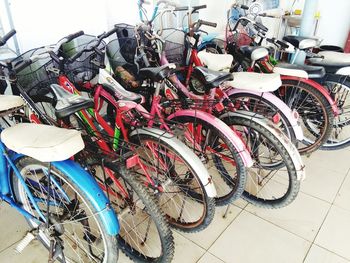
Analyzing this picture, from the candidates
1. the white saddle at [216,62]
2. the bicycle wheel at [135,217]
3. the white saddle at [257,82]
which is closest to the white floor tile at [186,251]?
the bicycle wheel at [135,217]

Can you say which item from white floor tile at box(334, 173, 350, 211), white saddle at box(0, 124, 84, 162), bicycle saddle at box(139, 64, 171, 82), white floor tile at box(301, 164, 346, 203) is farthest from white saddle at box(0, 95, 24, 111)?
white floor tile at box(334, 173, 350, 211)

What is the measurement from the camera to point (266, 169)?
2115mm

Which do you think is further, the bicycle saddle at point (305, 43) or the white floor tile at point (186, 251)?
the bicycle saddle at point (305, 43)

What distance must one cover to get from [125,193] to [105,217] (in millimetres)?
302

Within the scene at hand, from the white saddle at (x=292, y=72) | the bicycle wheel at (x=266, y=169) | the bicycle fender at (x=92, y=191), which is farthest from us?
the white saddle at (x=292, y=72)

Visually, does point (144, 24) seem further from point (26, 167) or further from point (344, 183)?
point (344, 183)

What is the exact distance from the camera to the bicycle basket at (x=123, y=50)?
6.63 ft

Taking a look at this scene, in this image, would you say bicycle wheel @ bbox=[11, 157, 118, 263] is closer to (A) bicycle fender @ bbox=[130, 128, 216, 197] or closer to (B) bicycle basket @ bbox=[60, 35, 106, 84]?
(A) bicycle fender @ bbox=[130, 128, 216, 197]

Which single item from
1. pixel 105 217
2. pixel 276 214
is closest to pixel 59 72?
pixel 105 217

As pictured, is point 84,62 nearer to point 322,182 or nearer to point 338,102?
point 322,182

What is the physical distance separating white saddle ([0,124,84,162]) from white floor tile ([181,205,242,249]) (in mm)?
957

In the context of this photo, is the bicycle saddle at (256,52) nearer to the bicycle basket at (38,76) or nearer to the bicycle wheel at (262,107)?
the bicycle wheel at (262,107)

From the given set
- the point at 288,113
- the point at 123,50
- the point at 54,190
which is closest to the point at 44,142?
the point at 54,190

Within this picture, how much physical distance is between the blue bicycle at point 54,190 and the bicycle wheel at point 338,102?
2.04m
